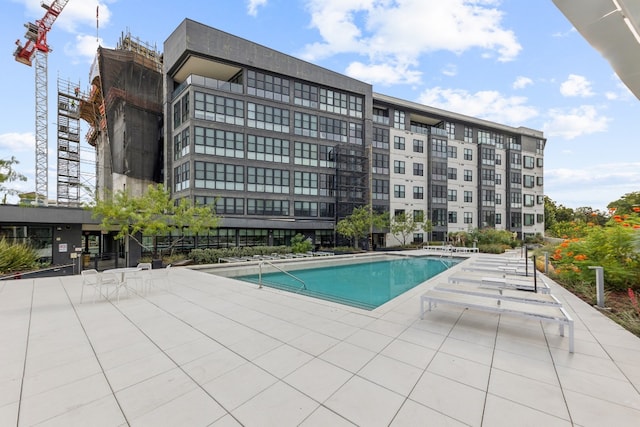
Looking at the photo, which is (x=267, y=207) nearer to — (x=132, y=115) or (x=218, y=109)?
(x=218, y=109)

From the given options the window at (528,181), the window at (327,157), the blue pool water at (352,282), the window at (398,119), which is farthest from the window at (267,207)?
the window at (528,181)

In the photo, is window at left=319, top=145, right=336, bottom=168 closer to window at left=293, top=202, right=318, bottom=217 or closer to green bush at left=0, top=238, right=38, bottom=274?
window at left=293, top=202, right=318, bottom=217

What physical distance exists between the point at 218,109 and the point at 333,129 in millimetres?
12161

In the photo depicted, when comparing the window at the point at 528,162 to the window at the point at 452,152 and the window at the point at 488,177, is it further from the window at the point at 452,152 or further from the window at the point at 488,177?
the window at the point at 452,152

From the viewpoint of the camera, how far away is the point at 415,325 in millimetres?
5359

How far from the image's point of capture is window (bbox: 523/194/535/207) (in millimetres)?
41547

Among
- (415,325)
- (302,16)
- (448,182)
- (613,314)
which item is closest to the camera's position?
(415,325)

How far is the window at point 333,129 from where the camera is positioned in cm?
2947

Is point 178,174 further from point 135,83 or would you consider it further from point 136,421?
point 136,421

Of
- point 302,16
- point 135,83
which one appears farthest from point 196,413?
point 135,83

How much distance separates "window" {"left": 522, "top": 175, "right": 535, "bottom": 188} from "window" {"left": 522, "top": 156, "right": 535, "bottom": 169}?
158cm

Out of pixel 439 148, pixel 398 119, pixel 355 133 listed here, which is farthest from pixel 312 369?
pixel 439 148

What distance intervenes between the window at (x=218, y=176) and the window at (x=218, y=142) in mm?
1082

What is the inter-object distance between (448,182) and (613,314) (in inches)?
1335
